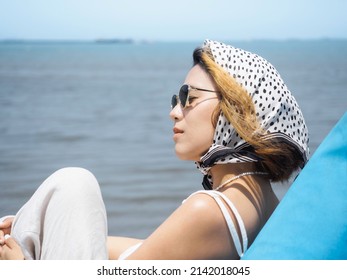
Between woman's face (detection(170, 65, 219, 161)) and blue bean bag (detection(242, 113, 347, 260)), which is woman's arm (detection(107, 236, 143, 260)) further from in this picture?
blue bean bag (detection(242, 113, 347, 260))

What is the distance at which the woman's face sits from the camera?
99.3 inches

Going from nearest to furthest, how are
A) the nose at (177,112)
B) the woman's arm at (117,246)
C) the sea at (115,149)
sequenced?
the nose at (177,112), the woman's arm at (117,246), the sea at (115,149)

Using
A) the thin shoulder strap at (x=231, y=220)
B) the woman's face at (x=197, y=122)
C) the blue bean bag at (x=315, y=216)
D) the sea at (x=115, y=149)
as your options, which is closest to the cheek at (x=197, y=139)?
the woman's face at (x=197, y=122)

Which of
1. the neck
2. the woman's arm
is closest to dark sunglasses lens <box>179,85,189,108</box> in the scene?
the neck

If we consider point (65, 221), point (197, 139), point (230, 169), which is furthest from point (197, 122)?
point (65, 221)

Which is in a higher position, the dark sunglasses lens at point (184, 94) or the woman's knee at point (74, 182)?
the dark sunglasses lens at point (184, 94)

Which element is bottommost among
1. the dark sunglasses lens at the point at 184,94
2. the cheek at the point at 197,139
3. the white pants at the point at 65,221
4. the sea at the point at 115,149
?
the sea at the point at 115,149

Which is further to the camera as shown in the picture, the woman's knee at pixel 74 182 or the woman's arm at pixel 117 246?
the woman's arm at pixel 117 246

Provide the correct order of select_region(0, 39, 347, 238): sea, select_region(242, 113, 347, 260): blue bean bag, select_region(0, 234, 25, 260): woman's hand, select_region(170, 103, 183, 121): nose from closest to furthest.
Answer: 1. select_region(242, 113, 347, 260): blue bean bag
2. select_region(0, 234, 25, 260): woman's hand
3. select_region(170, 103, 183, 121): nose
4. select_region(0, 39, 347, 238): sea

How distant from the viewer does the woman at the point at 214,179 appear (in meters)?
2.24

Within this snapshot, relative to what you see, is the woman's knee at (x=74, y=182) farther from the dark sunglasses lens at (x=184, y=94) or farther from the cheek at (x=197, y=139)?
the dark sunglasses lens at (x=184, y=94)

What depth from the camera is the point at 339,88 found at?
19.9 meters

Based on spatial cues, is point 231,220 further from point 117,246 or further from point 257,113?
point 117,246

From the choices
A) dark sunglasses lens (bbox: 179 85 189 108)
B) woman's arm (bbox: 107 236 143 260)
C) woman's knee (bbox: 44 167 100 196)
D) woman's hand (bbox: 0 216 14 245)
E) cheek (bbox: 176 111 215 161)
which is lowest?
woman's arm (bbox: 107 236 143 260)
